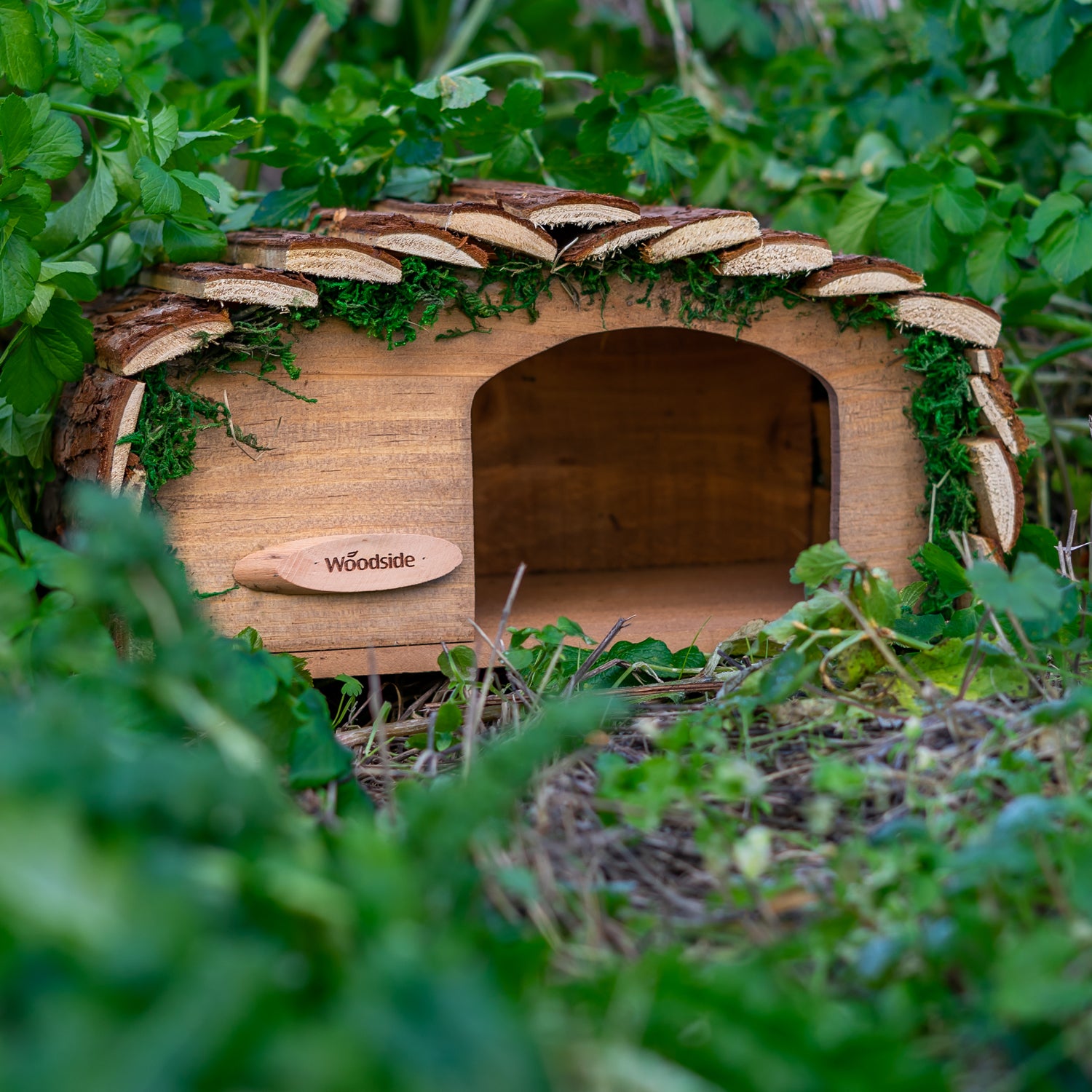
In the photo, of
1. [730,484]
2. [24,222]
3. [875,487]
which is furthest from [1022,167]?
[24,222]

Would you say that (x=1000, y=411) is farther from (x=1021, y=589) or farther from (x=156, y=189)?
(x=156, y=189)

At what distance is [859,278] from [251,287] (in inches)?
30.6

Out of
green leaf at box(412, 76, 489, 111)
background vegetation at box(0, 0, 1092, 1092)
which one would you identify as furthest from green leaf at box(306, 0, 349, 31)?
green leaf at box(412, 76, 489, 111)

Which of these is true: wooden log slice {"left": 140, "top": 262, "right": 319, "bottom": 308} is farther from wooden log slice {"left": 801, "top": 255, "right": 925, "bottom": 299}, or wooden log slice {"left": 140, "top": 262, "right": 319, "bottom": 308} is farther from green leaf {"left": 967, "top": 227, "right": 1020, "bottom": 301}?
green leaf {"left": 967, "top": 227, "right": 1020, "bottom": 301}

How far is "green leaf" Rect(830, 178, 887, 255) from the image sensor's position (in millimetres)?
1888

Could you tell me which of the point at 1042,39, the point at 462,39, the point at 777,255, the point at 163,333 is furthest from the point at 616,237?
the point at 462,39

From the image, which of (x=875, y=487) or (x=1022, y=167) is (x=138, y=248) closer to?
(x=875, y=487)

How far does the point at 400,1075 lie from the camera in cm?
47

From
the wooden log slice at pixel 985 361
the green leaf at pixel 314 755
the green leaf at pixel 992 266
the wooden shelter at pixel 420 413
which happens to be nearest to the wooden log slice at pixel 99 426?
the wooden shelter at pixel 420 413

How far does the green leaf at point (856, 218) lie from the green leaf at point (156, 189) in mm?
1105

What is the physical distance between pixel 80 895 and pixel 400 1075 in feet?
0.56

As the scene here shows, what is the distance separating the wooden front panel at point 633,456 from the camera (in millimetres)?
2238

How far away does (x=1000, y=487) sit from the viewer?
1.55 meters

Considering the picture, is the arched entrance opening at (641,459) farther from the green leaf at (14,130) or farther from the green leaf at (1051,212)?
the green leaf at (14,130)
